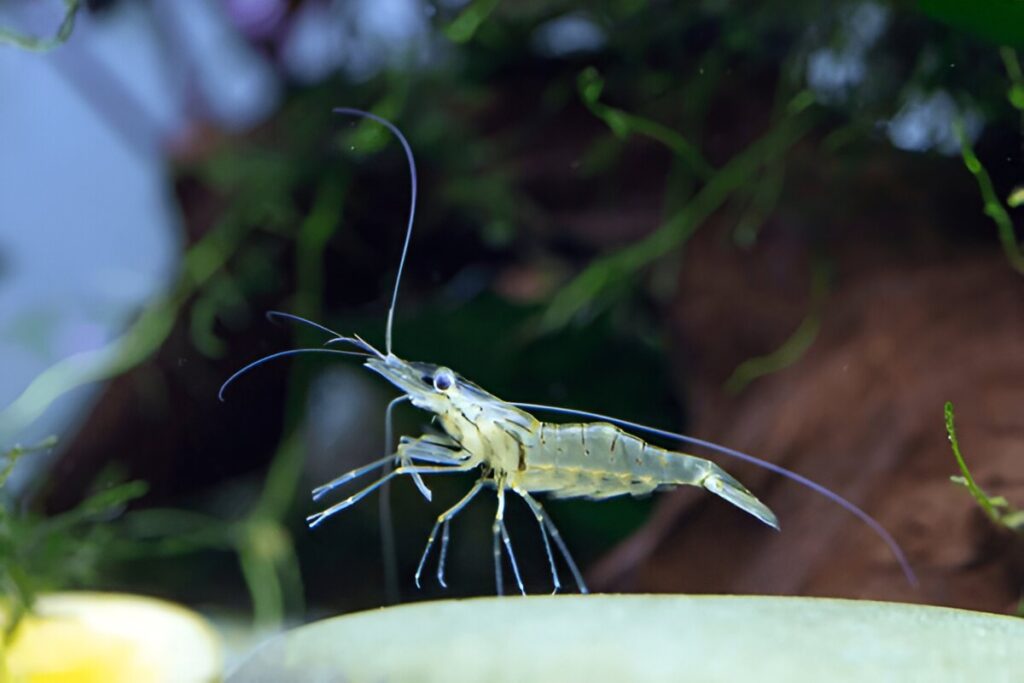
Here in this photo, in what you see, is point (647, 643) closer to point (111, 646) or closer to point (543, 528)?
point (543, 528)

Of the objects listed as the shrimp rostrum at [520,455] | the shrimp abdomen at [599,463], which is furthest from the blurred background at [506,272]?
the shrimp abdomen at [599,463]

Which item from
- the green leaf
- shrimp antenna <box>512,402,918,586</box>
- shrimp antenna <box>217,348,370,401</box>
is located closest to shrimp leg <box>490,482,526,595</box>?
shrimp antenna <box>512,402,918,586</box>

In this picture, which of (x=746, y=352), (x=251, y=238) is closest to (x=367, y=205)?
(x=251, y=238)

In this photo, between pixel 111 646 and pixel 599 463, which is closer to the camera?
pixel 599 463

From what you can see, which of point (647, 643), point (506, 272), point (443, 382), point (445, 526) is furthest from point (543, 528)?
point (506, 272)

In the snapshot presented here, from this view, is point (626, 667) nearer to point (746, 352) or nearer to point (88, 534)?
point (746, 352)

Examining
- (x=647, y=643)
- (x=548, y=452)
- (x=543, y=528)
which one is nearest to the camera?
(x=647, y=643)
